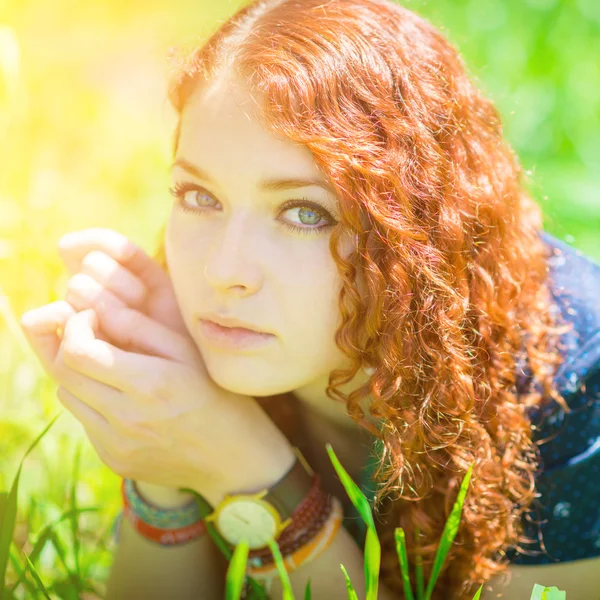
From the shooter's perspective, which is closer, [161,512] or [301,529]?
[301,529]

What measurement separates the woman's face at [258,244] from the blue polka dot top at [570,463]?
0.31m

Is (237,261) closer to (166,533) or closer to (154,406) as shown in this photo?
(154,406)

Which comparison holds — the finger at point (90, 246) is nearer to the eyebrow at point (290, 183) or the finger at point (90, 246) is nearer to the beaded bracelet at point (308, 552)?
the eyebrow at point (290, 183)

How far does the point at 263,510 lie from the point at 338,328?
39 cm

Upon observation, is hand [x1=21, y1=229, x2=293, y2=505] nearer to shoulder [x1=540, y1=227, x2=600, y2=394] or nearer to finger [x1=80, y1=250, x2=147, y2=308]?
finger [x1=80, y1=250, x2=147, y2=308]

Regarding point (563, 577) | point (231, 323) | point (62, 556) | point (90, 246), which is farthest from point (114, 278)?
point (563, 577)

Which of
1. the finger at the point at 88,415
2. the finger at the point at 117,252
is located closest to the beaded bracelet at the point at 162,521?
the finger at the point at 88,415

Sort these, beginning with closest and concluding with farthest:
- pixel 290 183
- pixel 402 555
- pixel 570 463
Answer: pixel 290 183 → pixel 402 555 → pixel 570 463

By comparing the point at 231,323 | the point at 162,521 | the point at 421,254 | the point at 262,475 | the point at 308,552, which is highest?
the point at 421,254

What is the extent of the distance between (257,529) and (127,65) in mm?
3114

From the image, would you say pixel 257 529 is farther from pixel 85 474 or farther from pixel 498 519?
pixel 85 474

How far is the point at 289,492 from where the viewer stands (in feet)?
5.25

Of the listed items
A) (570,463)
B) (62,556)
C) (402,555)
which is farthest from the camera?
(62,556)

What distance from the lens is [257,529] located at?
161 centimetres
